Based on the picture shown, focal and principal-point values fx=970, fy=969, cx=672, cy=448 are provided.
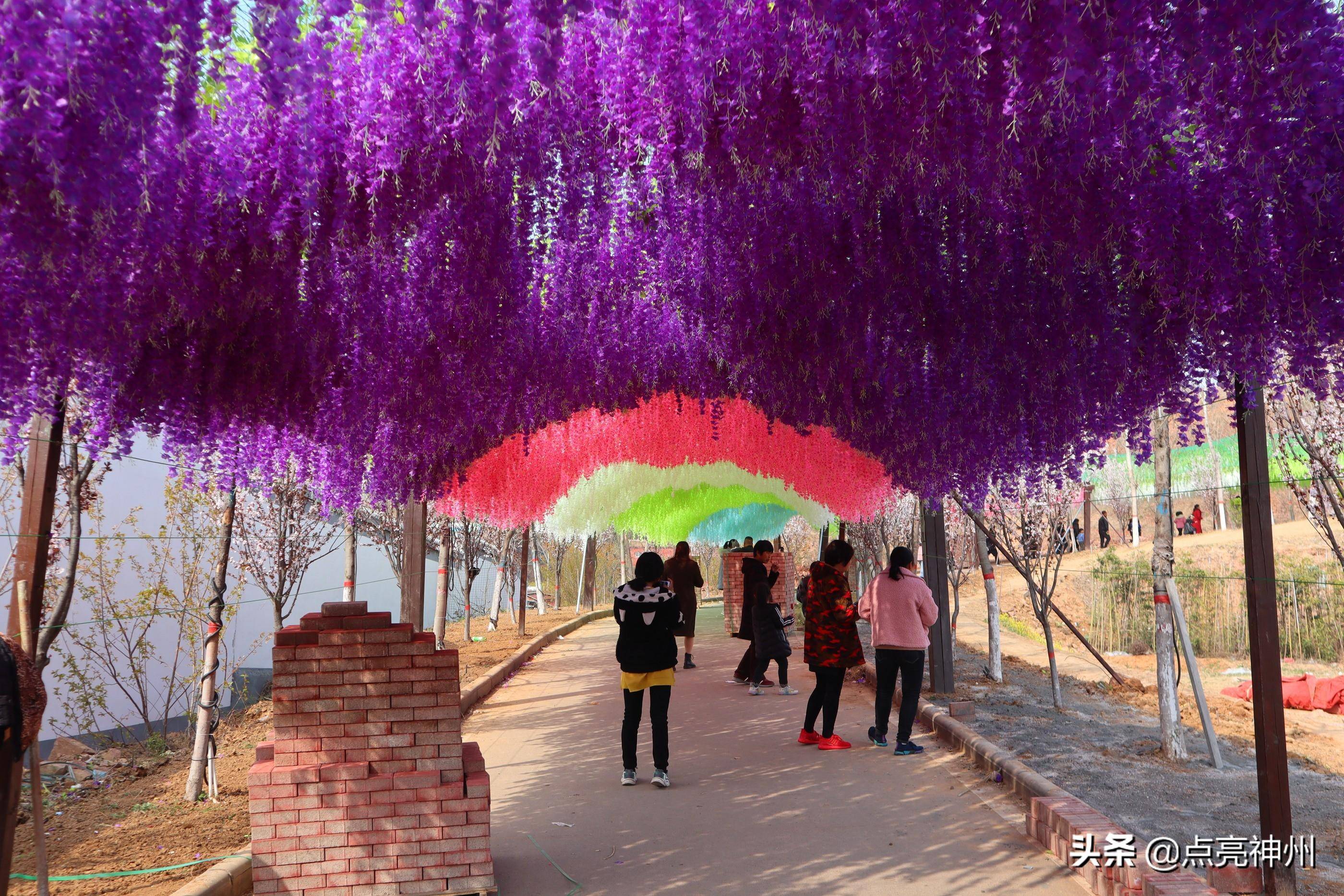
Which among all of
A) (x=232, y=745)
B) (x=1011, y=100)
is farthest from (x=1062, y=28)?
(x=232, y=745)

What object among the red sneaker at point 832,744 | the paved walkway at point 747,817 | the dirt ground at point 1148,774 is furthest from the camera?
the red sneaker at point 832,744

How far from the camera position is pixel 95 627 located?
7.46 m

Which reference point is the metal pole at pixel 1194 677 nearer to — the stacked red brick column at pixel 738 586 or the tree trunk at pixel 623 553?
the stacked red brick column at pixel 738 586

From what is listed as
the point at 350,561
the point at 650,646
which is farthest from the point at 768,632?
the point at 350,561

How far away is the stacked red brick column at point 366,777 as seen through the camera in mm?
4434

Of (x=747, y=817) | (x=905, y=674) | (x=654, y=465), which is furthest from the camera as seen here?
(x=654, y=465)

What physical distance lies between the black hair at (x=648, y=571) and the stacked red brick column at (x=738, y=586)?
1165 cm

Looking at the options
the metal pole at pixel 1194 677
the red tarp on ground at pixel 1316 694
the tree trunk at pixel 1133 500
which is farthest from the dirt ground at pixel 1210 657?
the metal pole at pixel 1194 677

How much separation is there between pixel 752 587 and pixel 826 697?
274 cm

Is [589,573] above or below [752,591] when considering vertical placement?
below

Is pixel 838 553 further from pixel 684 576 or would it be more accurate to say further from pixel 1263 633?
pixel 684 576

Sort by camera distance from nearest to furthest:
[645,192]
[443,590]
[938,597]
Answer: [645,192], [938,597], [443,590]

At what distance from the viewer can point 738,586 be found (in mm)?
18812

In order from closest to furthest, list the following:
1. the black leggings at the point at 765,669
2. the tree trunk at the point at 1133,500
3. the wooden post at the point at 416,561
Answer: the wooden post at the point at 416,561, the black leggings at the point at 765,669, the tree trunk at the point at 1133,500
